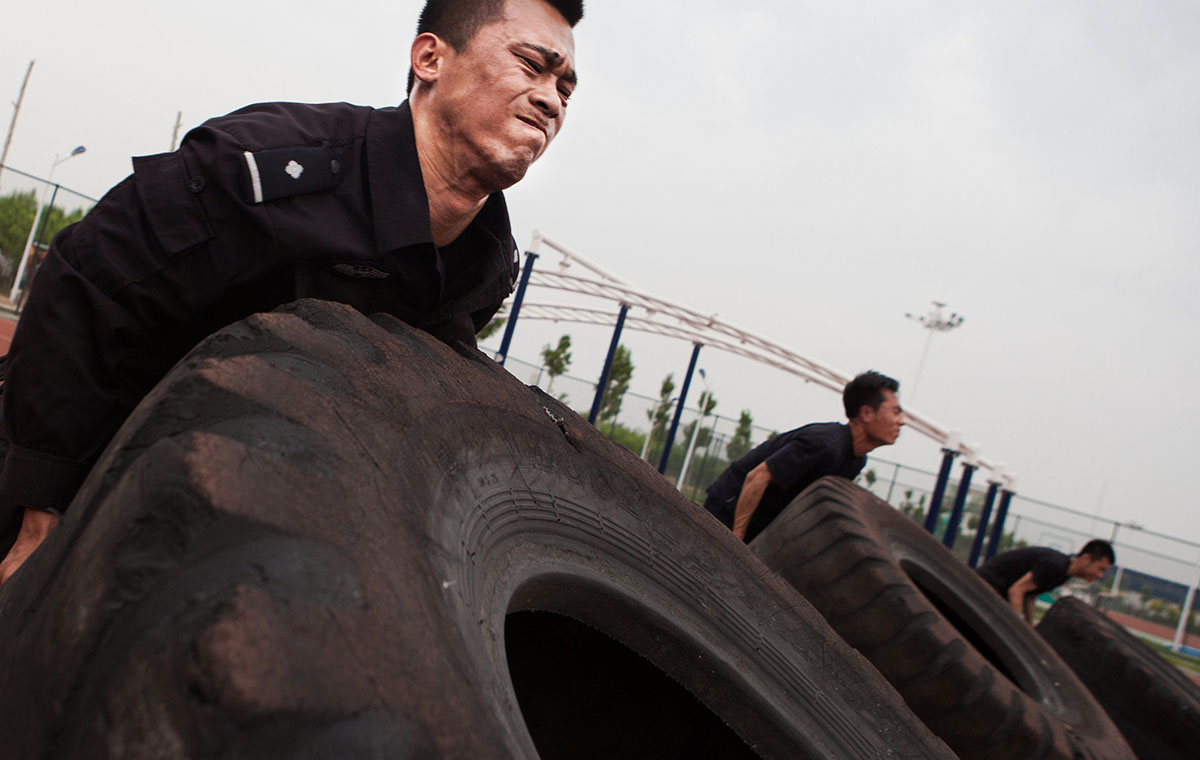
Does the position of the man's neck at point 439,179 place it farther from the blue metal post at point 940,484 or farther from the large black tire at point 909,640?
the blue metal post at point 940,484

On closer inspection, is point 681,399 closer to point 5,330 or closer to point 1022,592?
point 1022,592

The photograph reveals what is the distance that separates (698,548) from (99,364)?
0.89 metres

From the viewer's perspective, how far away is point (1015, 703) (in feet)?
6.77

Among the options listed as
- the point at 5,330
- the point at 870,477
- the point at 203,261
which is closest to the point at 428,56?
the point at 203,261

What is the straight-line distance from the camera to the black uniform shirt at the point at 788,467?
3666mm

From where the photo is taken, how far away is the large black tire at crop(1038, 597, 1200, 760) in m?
3.22

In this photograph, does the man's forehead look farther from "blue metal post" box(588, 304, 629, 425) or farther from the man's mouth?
"blue metal post" box(588, 304, 629, 425)

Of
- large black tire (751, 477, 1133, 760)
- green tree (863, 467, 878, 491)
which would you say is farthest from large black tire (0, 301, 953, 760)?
green tree (863, 467, 878, 491)

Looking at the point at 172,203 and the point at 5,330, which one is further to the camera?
the point at 5,330

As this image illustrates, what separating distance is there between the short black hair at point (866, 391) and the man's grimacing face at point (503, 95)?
9.54ft

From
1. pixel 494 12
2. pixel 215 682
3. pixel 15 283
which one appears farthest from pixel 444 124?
pixel 15 283

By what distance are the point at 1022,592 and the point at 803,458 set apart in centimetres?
362

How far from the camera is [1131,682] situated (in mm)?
3414

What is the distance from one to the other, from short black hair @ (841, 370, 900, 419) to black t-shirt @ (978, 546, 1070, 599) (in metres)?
2.82
